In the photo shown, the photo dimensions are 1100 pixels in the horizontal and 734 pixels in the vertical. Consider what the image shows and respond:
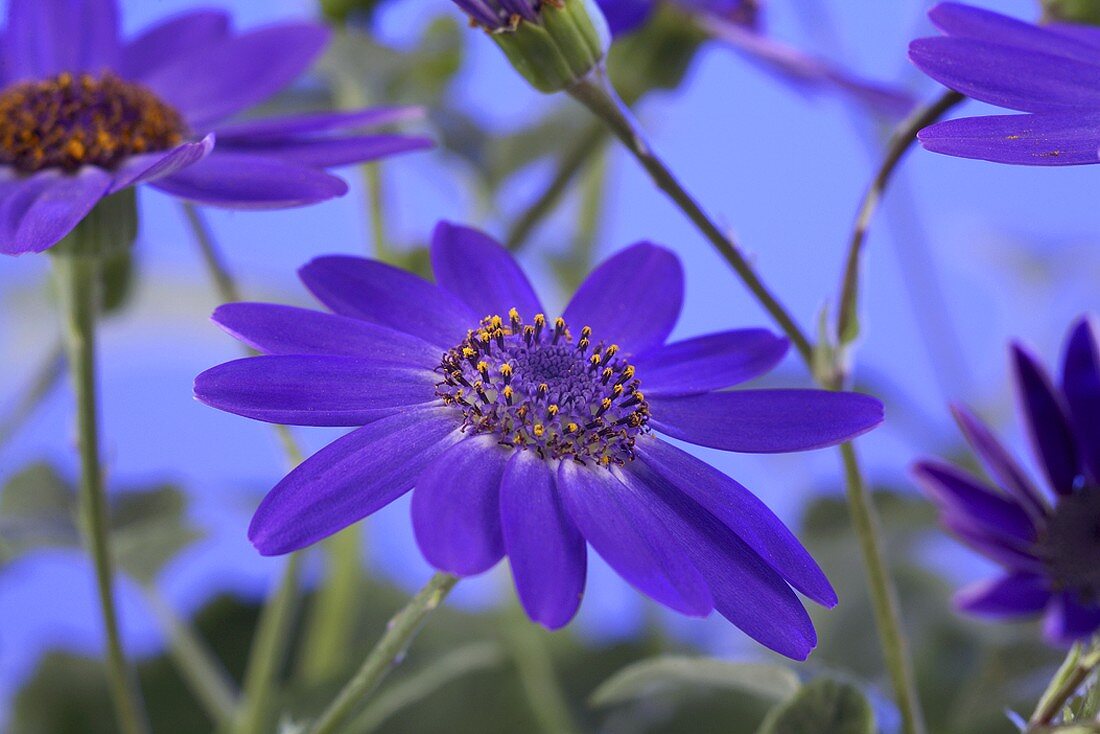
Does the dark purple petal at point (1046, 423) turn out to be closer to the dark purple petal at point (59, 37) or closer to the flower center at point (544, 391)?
the flower center at point (544, 391)

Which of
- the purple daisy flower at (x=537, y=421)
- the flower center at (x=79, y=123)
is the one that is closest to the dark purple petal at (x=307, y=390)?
the purple daisy flower at (x=537, y=421)

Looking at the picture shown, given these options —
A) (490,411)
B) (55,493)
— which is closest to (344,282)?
(490,411)

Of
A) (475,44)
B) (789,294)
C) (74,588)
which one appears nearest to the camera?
(475,44)

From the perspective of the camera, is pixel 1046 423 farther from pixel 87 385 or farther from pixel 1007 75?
pixel 87 385

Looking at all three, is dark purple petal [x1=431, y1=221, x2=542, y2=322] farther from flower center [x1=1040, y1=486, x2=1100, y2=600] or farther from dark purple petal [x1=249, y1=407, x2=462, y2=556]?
flower center [x1=1040, y1=486, x2=1100, y2=600]

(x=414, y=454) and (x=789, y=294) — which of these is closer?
(x=414, y=454)

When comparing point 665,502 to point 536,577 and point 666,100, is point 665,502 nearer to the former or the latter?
point 536,577

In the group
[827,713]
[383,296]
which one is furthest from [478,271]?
[827,713]
